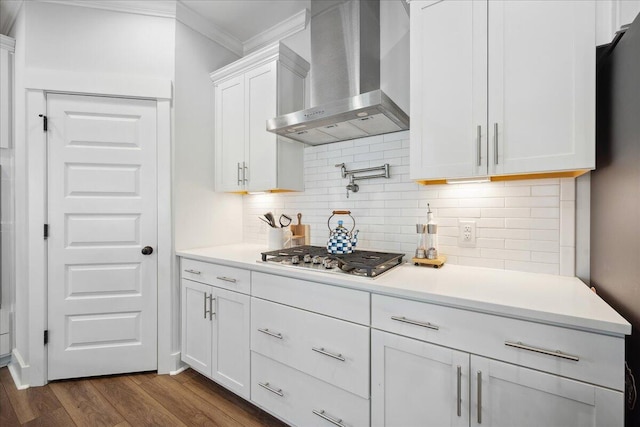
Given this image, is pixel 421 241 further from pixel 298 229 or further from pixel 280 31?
pixel 280 31

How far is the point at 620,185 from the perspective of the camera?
1099mm

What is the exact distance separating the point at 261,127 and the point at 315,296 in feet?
4.70

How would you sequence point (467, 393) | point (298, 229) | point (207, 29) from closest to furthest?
point (467, 393) → point (298, 229) → point (207, 29)

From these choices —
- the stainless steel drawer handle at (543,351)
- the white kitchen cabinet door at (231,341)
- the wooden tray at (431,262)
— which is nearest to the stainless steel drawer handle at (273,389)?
the white kitchen cabinet door at (231,341)

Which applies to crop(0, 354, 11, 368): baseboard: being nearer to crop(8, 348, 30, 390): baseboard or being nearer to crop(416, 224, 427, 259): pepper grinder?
crop(8, 348, 30, 390): baseboard

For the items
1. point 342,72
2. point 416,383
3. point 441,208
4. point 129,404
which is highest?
point 342,72

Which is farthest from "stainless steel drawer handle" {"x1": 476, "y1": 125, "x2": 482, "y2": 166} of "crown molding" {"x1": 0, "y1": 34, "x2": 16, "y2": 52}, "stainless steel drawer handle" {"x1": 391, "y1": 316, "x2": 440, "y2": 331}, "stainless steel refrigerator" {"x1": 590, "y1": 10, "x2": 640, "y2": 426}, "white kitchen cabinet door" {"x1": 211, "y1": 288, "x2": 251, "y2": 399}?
"crown molding" {"x1": 0, "y1": 34, "x2": 16, "y2": 52}

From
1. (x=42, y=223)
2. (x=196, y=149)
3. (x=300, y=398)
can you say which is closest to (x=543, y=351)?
(x=300, y=398)

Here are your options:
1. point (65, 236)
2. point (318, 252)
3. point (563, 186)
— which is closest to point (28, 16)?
point (65, 236)

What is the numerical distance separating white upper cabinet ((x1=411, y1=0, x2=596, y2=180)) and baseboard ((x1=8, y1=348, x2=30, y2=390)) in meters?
3.10

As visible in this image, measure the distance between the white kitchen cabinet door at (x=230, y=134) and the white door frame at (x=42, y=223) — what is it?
1.33ft

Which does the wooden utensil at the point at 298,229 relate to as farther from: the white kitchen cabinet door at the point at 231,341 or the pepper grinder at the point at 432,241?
the pepper grinder at the point at 432,241

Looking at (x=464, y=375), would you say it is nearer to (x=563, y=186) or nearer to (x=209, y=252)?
(x=563, y=186)

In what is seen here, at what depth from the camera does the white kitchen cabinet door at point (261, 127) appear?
88.6 inches
